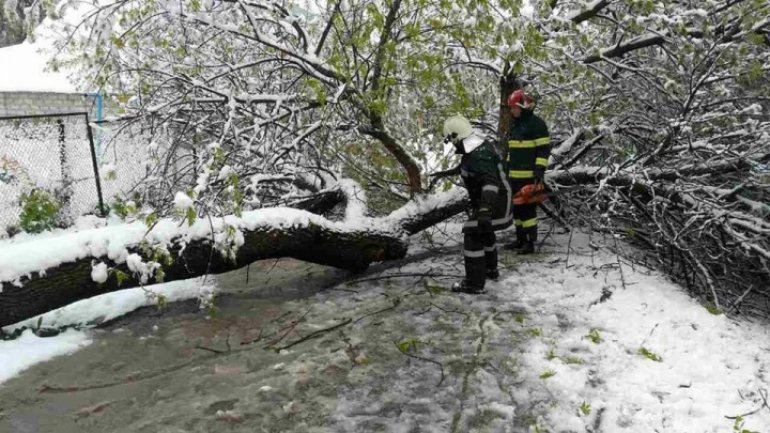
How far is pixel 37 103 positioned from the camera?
527 inches

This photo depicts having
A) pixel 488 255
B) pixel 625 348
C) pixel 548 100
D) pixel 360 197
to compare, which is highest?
pixel 548 100

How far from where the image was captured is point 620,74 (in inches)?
246

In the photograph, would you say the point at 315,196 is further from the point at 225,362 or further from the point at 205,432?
the point at 205,432

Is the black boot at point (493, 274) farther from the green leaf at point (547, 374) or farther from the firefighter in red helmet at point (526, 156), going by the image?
the green leaf at point (547, 374)

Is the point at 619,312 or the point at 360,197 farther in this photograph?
the point at 360,197

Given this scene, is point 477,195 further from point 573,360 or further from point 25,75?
point 25,75

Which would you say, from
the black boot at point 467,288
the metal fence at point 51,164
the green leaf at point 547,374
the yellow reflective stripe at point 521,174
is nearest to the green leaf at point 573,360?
the green leaf at point 547,374

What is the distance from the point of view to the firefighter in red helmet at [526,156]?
17.8 ft

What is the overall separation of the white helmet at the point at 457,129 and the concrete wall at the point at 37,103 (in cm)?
1126

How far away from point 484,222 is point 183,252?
2.38 meters

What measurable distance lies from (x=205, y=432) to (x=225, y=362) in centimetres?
80

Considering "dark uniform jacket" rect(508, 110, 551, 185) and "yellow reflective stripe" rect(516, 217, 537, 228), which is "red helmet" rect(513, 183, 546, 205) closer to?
"dark uniform jacket" rect(508, 110, 551, 185)

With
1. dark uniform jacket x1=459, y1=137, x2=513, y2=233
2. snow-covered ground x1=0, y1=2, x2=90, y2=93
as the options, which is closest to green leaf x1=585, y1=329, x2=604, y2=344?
dark uniform jacket x1=459, y1=137, x2=513, y2=233

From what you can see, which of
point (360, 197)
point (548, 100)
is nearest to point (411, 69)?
point (360, 197)
